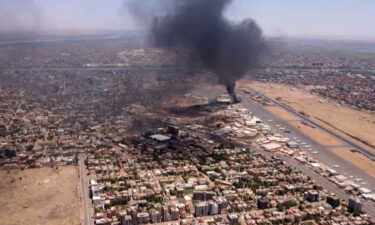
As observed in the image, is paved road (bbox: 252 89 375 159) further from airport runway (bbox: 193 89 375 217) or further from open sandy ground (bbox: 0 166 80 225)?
open sandy ground (bbox: 0 166 80 225)

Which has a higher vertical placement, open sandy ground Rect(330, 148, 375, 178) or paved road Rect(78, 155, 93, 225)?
paved road Rect(78, 155, 93, 225)

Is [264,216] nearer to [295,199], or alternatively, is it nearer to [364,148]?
[295,199]

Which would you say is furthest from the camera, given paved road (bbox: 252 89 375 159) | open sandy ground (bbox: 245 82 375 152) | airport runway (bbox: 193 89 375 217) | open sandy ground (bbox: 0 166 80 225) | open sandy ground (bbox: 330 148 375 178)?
open sandy ground (bbox: 245 82 375 152)

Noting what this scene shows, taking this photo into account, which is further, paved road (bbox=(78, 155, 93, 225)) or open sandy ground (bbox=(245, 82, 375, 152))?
open sandy ground (bbox=(245, 82, 375, 152))

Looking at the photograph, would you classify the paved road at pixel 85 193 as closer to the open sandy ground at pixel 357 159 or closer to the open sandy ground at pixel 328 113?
the open sandy ground at pixel 357 159

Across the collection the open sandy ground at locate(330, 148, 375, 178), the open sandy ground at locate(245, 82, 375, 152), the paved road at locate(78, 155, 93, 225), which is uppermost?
the open sandy ground at locate(245, 82, 375, 152)

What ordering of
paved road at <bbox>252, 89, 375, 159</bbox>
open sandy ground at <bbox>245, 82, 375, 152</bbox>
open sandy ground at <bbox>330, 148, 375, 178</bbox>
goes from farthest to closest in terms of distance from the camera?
open sandy ground at <bbox>245, 82, 375, 152</bbox> → paved road at <bbox>252, 89, 375, 159</bbox> → open sandy ground at <bbox>330, 148, 375, 178</bbox>

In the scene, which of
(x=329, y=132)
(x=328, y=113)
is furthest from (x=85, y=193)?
(x=328, y=113)

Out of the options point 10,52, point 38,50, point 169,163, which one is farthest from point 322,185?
point 38,50

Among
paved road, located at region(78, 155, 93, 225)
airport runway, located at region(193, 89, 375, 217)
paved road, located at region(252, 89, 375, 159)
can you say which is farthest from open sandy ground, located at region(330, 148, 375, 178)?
paved road, located at region(78, 155, 93, 225)
